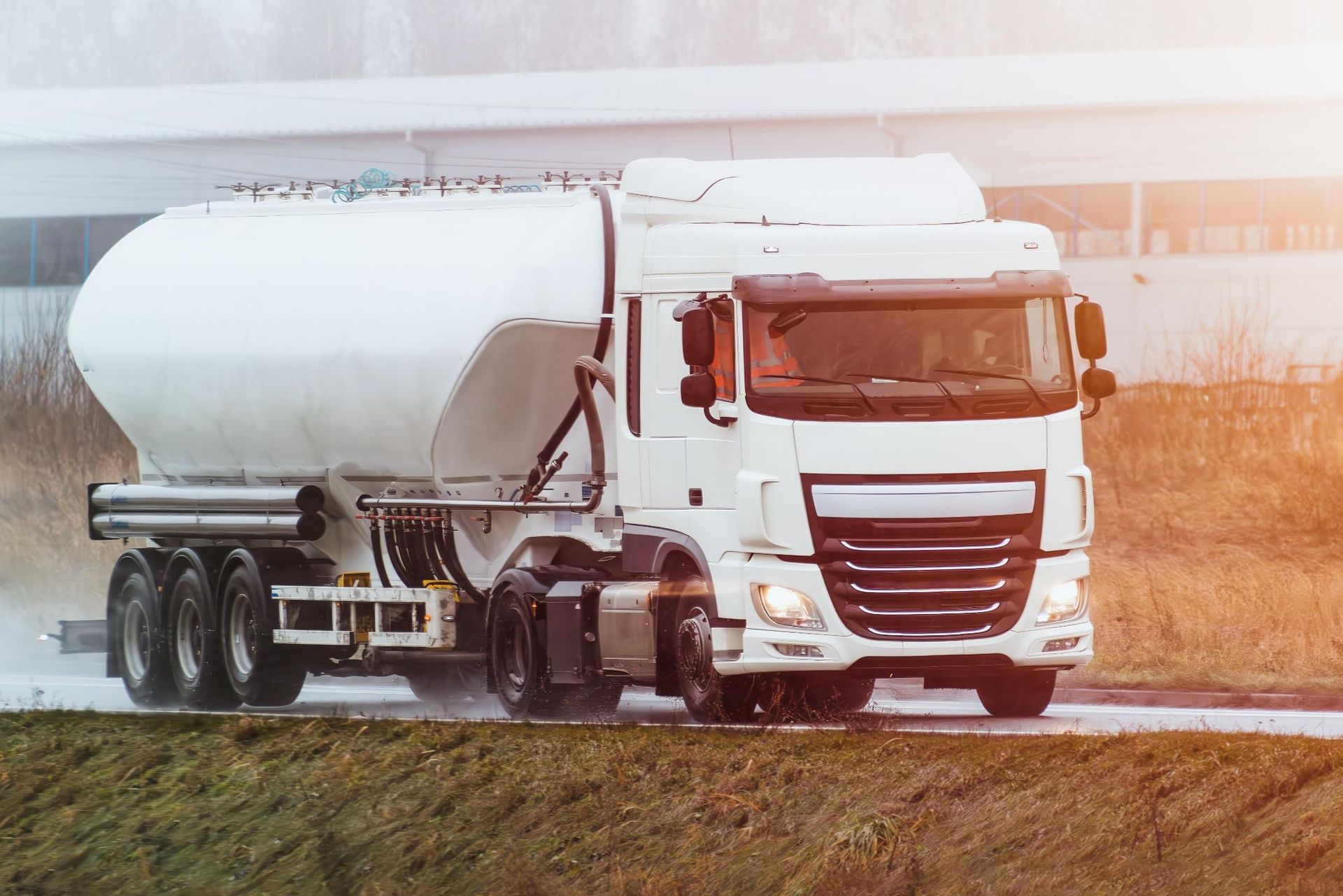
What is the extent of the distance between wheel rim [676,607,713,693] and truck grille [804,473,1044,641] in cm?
103

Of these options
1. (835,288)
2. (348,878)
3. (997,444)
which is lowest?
(348,878)

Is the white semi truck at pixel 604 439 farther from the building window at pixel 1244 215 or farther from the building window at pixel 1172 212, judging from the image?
the building window at pixel 1244 215

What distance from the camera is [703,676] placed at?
13.6 metres

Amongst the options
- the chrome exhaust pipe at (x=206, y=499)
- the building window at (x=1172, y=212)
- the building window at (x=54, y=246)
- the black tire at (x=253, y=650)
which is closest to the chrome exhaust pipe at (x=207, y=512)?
the chrome exhaust pipe at (x=206, y=499)

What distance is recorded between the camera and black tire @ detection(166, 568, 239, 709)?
17797 mm

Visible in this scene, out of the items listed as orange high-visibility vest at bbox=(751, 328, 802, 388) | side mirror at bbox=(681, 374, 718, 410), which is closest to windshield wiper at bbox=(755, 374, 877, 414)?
orange high-visibility vest at bbox=(751, 328, 802, 388)

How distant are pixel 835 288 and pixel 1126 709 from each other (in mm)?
4287

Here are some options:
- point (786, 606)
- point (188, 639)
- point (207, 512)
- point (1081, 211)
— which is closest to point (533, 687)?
point (786, 606)

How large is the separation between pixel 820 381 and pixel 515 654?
3774mm

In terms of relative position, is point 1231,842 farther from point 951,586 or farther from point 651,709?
point 651,709

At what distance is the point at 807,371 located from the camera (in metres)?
13.0

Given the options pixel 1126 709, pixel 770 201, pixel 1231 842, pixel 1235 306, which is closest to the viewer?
pixel 1231 842

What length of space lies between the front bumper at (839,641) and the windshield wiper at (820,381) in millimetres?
1016

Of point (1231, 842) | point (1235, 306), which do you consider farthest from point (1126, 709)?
point (1235, 306)
